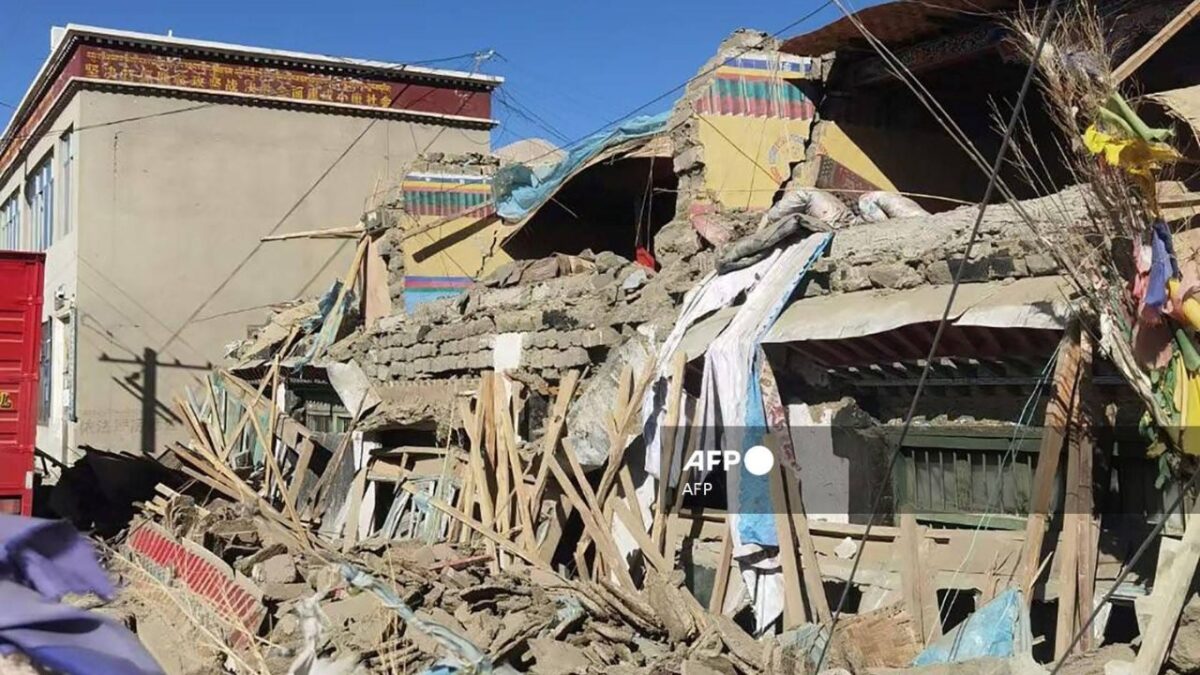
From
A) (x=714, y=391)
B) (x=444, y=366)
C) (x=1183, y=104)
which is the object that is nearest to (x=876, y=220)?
(x=714, y=391)

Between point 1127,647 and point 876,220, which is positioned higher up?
point 876,220

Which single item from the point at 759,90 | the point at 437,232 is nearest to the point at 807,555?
the point at 759,90

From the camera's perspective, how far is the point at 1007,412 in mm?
6809

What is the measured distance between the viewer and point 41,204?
73.8ft

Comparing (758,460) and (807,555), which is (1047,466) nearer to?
(807,555)

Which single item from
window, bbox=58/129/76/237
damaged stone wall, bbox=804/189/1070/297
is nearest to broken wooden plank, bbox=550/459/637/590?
damaged stone wall, bbox=804/189/1070/297

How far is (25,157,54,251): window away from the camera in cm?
A: 2152

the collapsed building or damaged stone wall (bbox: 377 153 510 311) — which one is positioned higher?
damaged stone wall (bbox: 377 153 510 311)

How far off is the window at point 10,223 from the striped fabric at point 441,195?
13361 millimetres

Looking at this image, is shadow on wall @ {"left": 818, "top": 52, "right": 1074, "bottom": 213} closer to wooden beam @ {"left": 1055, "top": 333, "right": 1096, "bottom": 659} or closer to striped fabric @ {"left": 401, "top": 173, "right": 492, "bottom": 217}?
wooden beam @ {"left": 1055, "top": 333, "right": 1096, "bottom": 659}

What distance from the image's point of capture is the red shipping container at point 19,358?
9.82 metres

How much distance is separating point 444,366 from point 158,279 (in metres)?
10.1

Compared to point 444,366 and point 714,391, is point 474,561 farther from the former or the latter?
point 444,366

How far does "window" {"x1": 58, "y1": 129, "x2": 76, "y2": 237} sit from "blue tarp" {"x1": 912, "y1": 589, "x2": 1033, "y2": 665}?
1751 cm
